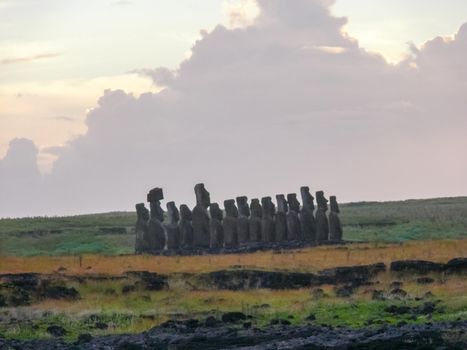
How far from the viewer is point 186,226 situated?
68.2m

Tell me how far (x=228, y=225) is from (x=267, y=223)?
2483mm

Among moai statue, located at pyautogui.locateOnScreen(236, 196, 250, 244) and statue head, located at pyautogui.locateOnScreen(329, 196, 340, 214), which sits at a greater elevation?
statue head, located at pyautogui.locateOnScreen(329, 196, 340, 214)

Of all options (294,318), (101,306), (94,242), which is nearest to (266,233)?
(94,242)

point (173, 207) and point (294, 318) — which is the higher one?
point (173, 207)

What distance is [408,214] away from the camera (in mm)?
101938

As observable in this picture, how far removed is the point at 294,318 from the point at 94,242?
43037mm

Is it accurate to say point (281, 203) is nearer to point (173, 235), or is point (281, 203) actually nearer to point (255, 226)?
point (255, 226)

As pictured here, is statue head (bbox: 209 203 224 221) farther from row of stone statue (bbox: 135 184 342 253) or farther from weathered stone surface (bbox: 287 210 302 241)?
weathered stone surface (bbox: 287 210 302 241)

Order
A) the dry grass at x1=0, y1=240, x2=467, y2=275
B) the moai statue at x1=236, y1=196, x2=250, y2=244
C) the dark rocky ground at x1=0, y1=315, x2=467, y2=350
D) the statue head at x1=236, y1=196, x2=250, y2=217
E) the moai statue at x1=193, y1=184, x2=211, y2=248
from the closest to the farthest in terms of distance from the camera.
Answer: the dark rocky ground at x1=0, y1=315, x2=467, y2=350, the dry grass at x1=0, y1=240, x2=467, y2=275, the moai statue at x1=193, y1=184, x2=211, y2=248, the moai statue at x1=236, y1=196, x2=250, y2=244, the statue head at x1=236, y1=196, x2=250, y2=217

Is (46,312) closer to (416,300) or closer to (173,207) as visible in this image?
(416,300)

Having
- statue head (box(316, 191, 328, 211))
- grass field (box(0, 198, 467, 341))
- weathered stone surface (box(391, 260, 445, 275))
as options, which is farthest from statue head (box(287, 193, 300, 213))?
weathered stone surface (box(391, 260, 445, 275))

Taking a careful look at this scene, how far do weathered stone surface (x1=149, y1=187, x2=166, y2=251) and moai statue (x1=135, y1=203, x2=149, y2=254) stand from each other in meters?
0.20

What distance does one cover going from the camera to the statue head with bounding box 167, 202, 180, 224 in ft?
228

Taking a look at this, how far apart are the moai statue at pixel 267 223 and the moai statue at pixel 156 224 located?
536 cm
